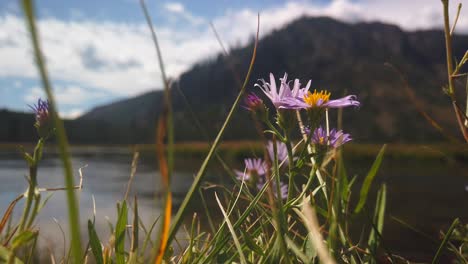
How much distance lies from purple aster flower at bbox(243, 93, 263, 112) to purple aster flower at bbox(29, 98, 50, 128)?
0.29m

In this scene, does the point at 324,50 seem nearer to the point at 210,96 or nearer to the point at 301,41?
the point at 301,41

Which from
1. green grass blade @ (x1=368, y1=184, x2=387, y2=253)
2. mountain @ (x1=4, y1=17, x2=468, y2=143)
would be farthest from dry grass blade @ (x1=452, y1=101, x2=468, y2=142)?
mountain @ (x1=4, y1=17, x2=468, y2=143)

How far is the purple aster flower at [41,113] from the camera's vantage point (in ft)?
1.86

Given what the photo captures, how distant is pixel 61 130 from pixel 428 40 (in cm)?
6829

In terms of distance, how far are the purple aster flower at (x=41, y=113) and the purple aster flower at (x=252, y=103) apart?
291mm

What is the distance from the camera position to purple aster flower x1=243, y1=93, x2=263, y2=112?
0.58m

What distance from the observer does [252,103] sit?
59 cm

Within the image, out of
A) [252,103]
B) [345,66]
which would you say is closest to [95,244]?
[252,103]

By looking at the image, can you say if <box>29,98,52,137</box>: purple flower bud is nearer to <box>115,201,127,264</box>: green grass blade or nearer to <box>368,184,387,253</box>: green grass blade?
<box>115,201,127,264</box>: green grass blade

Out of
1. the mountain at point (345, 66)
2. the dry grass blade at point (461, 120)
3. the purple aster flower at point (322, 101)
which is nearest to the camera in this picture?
the purple aster flower at point (322, 101)

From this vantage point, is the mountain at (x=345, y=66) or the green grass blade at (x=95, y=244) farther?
the mountain at (x=345, y=66)

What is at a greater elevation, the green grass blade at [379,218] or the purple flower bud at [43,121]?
the purple flower bud at [43,121]

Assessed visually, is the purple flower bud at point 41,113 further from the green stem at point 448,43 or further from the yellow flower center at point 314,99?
the green stem at point 448,43

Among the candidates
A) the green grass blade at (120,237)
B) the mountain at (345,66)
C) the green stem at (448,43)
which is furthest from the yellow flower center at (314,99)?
the mountain at (345,66)
